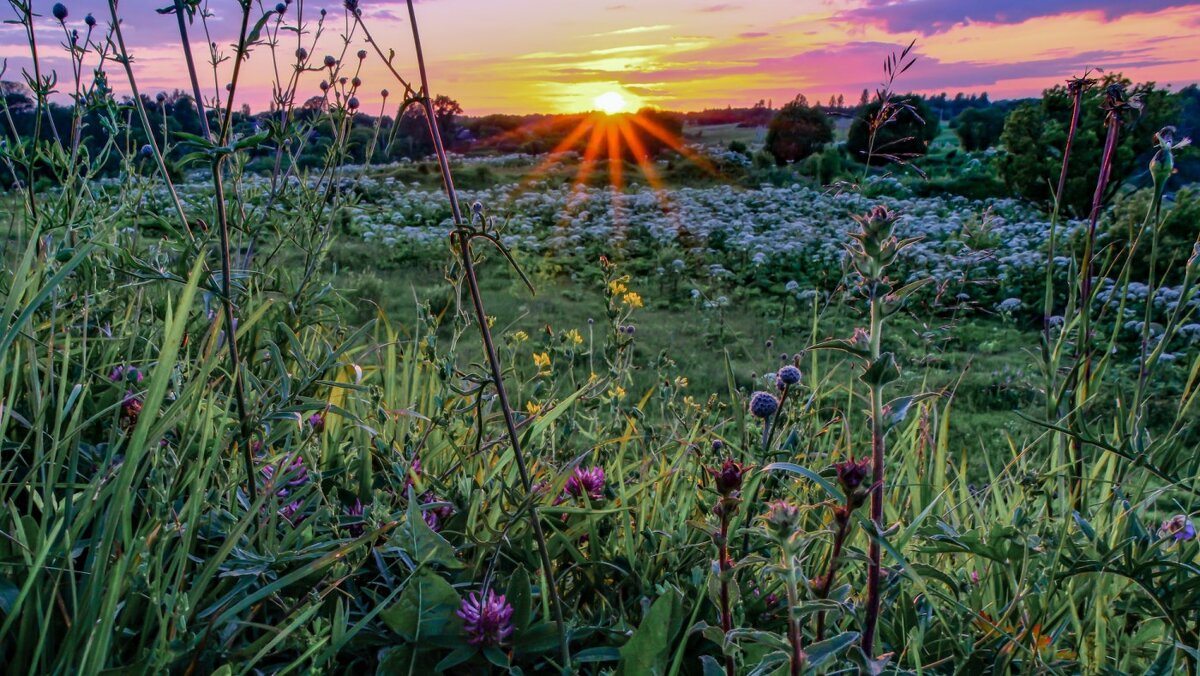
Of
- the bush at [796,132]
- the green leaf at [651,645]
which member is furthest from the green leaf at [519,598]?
the bush at [796,132]

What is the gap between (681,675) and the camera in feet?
3.75

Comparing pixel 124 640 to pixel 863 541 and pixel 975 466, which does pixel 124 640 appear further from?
pixel 975 466

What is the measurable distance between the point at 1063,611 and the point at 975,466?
2785 mm

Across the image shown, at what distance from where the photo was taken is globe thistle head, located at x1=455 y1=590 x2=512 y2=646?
3.39 ft

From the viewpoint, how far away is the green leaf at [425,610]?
102 centimetres

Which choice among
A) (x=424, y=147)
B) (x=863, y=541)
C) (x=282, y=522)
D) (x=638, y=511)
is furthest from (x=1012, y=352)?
(x=424, y=147)

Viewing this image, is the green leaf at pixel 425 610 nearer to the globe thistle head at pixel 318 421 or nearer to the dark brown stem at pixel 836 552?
the dark brown stem at pixel 836 552

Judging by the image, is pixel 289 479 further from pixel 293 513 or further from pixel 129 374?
pixel 129 374

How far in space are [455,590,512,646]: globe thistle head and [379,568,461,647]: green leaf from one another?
0.06 ft

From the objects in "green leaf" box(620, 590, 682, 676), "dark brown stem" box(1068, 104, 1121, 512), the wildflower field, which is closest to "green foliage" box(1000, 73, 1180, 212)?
"dark brown stem" box(1068, 104, 1121, 512)

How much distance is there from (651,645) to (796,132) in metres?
19.4

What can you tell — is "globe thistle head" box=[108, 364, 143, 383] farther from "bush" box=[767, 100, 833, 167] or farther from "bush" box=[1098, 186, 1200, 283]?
"bush" box=[767, 100, 833, 167]

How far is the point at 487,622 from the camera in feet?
3.41

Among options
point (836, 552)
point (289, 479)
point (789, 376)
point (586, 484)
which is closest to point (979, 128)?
point (586, 484)
